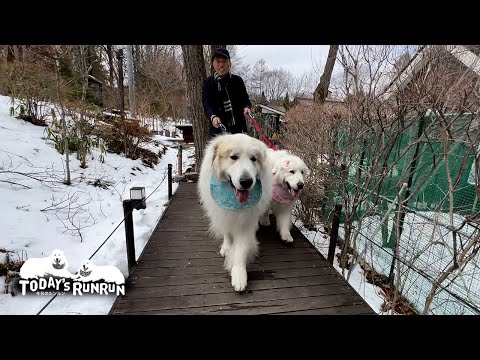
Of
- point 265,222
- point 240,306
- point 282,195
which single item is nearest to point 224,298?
point 240,306

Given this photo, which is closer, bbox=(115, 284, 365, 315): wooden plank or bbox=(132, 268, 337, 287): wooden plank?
bbox=(115, 284, 365, 315): wooden plank

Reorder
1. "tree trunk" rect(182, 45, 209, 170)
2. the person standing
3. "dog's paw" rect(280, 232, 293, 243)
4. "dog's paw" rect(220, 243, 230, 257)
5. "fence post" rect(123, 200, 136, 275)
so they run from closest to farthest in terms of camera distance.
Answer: "fence post" rect(123, 200, 136, 275) → "dog's paw" rect(220, 243, 230, 257) → "dog's paw" rect(280, 232, 293, 243) → the person standing → "tree trunk" rect(182, 45, 209, 170)

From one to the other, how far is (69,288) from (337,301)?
2177 millimetres

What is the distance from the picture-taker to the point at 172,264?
2510 millimetres

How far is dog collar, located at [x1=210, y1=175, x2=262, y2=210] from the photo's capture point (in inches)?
85.3

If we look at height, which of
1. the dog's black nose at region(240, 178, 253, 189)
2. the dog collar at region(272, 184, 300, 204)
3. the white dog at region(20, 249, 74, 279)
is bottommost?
the white dog at region(20, 249, 74, 279)

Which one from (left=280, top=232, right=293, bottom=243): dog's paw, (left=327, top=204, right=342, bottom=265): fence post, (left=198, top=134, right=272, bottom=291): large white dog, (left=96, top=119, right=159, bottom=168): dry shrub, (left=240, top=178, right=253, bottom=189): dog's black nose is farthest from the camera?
(left=96, top=119, right=159, bottom=168): dry shrub

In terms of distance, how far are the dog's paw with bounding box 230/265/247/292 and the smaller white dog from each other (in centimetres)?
95

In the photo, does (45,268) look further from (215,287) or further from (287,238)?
(287,238)

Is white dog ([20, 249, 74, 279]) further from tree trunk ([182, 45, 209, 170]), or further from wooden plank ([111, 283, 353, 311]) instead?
tree trunk ([182, 45, 209, 170])

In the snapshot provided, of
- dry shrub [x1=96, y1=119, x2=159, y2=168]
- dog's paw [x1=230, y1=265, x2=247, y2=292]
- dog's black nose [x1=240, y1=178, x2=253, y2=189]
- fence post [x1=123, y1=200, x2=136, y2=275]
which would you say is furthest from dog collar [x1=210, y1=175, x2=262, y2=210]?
dry shrub [x1=96, y1=119, x2=159, y2=168]

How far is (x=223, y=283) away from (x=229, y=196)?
839 mm

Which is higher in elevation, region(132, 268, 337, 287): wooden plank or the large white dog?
the large white dog

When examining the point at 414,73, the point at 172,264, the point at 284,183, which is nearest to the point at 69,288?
the point at 172,264
